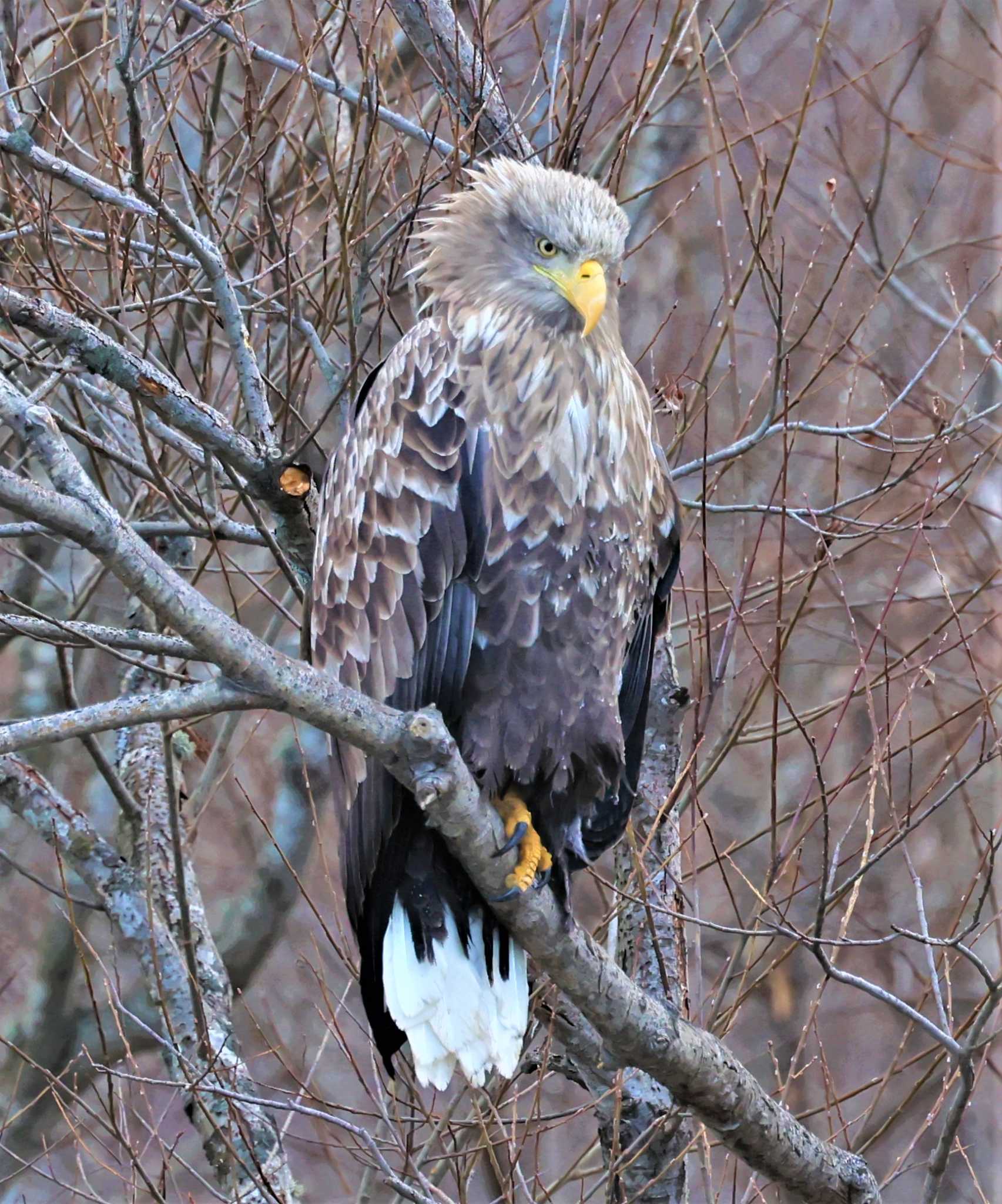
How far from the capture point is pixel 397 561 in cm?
325

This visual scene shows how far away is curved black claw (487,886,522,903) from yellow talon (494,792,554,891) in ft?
0.05

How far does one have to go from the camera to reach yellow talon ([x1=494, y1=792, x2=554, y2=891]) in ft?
9.88

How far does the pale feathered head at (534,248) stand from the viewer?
3.23 meters

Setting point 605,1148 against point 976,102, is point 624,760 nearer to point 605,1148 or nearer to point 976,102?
point 605,1148

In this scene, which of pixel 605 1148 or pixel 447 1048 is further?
pixel 605 1148

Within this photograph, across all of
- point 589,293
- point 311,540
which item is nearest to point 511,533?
point 589,293

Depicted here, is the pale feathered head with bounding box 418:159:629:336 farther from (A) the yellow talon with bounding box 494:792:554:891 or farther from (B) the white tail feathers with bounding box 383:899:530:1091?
(B) the white tail feathers with bounding box 383:899:530:1091

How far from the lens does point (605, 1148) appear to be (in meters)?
3.61

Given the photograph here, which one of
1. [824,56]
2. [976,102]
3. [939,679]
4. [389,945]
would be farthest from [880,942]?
[976,102]

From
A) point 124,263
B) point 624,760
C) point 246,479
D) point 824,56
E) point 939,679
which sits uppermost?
point 824,56

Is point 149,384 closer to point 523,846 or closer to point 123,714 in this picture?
point 523,846

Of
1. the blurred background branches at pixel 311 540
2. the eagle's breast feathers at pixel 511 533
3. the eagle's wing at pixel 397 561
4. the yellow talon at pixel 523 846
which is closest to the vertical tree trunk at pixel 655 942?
the blurred background branches at pixel 311 540

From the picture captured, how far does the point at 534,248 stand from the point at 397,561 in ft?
2.52

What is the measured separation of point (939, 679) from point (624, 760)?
4.64 metres
